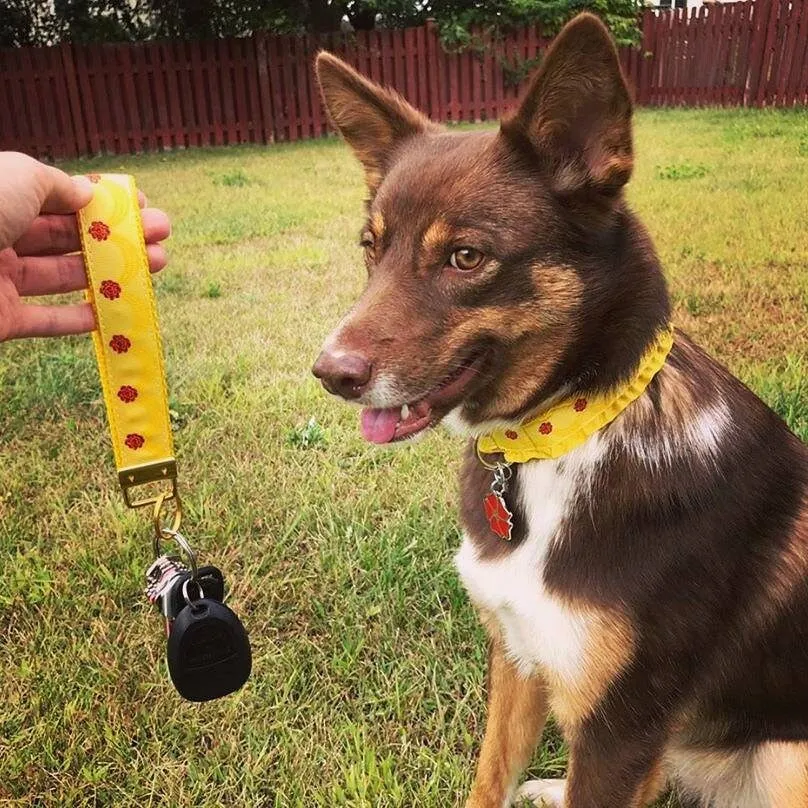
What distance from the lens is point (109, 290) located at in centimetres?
165

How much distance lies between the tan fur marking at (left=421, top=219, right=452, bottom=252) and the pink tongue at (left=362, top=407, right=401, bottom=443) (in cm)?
39

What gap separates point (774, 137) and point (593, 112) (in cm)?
714

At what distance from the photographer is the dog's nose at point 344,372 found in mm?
1623

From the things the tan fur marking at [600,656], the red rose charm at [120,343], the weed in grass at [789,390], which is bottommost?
the weed in grass at [789,390]

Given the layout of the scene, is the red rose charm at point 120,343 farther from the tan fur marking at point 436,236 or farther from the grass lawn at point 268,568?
the grass lawn at point 268,568

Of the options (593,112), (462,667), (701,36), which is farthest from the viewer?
(701,36)

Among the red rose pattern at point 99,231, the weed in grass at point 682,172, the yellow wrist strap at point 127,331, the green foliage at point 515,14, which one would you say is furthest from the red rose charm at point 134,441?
the green foliage at point 515,14

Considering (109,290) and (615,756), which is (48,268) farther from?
(615,756)

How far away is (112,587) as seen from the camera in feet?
8.86

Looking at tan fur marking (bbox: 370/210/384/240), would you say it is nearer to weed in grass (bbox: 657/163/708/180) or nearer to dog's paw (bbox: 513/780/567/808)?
dog's paw (bbox: 513/780/567/808)

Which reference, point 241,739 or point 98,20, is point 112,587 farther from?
point 98,20

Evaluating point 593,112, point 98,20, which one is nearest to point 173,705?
point 593,112

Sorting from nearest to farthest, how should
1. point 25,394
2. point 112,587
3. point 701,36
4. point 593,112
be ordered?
1. point 593,112
2. point 112,587
3. point 25,394
4. point 701,36

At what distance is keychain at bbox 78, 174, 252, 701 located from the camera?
1622 mm
